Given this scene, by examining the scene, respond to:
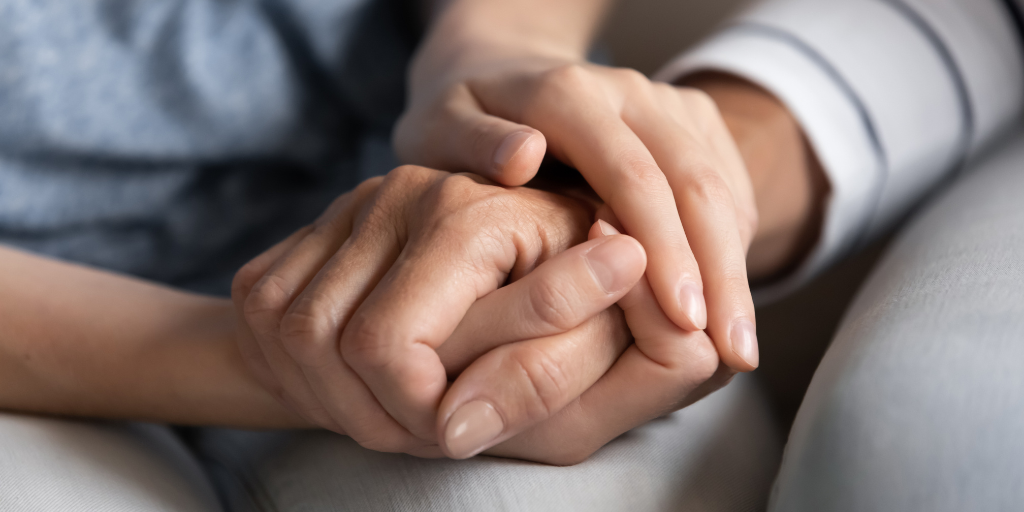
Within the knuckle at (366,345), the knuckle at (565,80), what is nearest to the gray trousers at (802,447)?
the knuckle at (366,345)

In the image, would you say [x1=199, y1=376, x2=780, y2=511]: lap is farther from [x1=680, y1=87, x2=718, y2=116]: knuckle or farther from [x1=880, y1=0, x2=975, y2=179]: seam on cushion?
[x1=880, y1=0, x2=975, y2=179]: seam on cushion

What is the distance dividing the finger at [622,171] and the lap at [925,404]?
0.30ft

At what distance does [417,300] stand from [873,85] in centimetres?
53

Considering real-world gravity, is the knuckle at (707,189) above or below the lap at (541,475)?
above

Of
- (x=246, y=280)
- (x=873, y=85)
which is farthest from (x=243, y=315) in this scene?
(x=873, y=85)

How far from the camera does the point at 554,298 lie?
0.36 meters

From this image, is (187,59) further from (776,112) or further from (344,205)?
(776,112)

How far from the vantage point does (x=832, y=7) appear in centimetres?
66

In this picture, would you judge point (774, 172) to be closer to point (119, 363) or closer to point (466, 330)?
point (466, 330)

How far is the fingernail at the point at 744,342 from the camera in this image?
38cm

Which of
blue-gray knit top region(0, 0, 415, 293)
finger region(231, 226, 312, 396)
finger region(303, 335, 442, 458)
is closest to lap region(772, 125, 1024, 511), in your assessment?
finger region(303, 335, 442, 458)

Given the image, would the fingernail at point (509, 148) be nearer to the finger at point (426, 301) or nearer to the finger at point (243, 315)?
the finger at point (426, 301)

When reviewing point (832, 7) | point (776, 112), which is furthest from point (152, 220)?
point (832, 7)

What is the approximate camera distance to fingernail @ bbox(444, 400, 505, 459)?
33 centimetres
